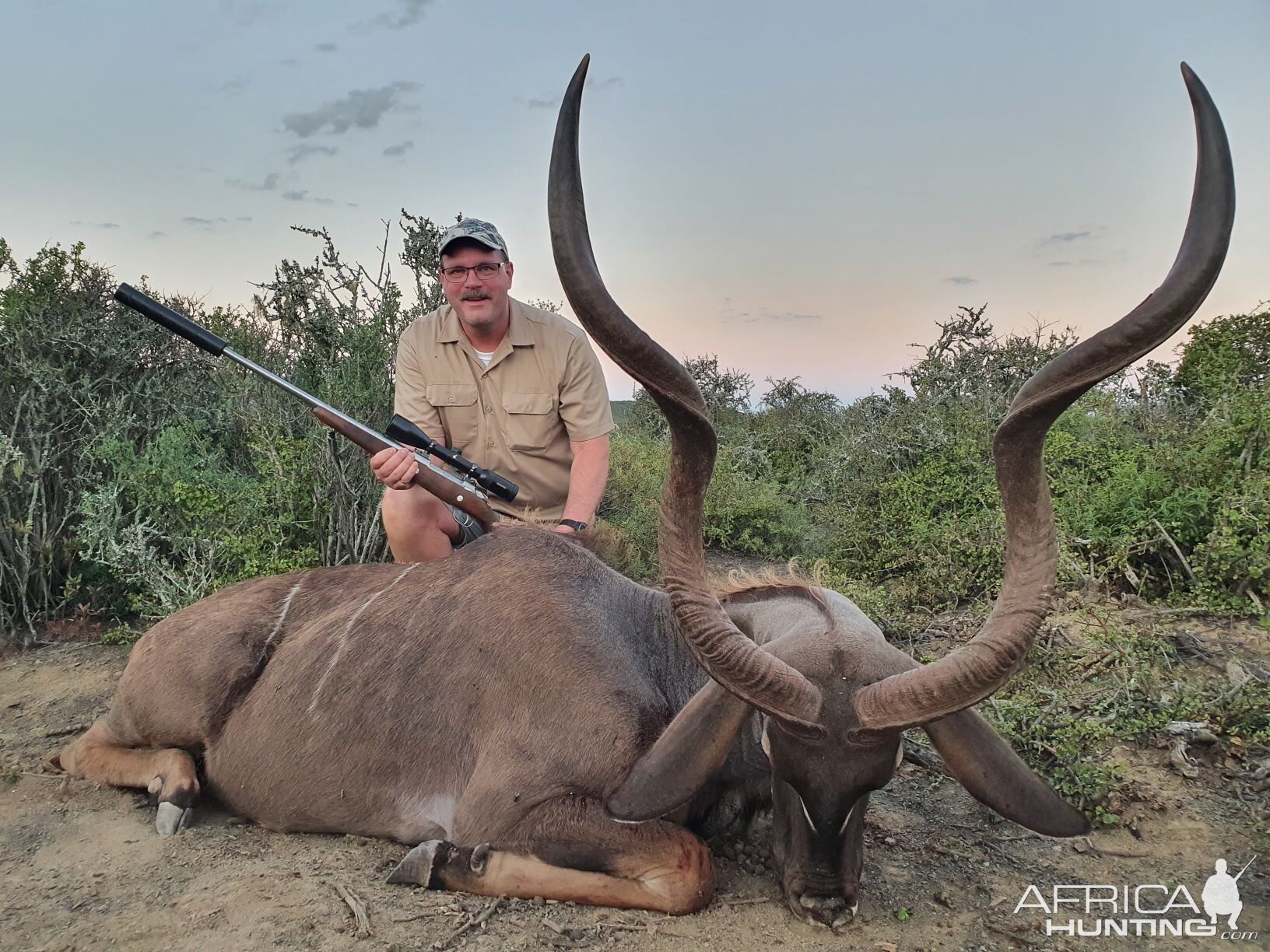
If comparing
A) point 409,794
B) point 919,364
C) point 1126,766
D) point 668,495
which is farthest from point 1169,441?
point 409,794

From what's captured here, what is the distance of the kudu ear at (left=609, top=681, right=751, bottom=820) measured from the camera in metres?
3.47

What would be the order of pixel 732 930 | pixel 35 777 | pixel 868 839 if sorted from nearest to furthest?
1. pixel 732 930
2. pixel 868 839
3. pixel 35 777

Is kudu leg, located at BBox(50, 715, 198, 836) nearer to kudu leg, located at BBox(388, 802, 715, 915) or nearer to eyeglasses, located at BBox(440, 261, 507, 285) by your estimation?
kudu leg, located at BBox(388, 802, 715, 915)

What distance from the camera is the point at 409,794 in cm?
422

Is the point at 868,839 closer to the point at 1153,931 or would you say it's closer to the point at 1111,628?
the point at 1153,931

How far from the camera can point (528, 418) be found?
649cm

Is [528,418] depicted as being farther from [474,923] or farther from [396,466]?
[474,923]

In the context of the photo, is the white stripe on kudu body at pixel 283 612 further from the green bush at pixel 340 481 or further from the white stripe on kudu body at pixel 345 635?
the green bush at pixel 340 481

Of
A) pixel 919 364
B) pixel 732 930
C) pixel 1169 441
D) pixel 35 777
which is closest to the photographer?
pixel 732 930

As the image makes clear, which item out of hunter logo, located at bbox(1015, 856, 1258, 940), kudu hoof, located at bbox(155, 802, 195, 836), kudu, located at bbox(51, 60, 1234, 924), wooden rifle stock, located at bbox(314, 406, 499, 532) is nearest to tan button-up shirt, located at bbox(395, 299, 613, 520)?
wooden rifle stock, located at bbox(314, 406, 499, 532)

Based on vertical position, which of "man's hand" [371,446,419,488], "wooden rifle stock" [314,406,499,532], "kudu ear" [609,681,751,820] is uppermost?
"man's hand" [371,446,419,488]

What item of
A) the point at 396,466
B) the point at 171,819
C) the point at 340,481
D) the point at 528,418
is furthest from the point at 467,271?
the point at 171,819

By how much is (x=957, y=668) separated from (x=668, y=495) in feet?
3.78

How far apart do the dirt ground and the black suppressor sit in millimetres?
2209
